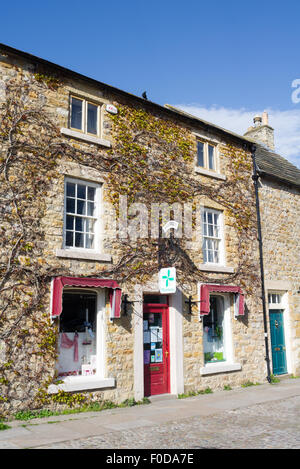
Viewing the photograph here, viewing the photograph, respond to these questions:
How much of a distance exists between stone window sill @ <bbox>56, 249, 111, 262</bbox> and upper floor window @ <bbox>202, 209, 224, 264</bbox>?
371 cm

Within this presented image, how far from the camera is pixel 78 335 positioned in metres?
9.80

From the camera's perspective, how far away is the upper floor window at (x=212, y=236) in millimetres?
12836

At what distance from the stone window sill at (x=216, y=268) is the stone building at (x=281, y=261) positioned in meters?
1.94

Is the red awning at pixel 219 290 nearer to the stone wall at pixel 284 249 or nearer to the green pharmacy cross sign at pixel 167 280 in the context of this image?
the green pharmacy cross sign at pixel 167 280

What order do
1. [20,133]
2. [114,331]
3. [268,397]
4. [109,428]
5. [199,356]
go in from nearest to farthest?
[109,428] → [20,133] → [114,331] → [268,397] → [199,356]

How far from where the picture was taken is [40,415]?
28.1ft

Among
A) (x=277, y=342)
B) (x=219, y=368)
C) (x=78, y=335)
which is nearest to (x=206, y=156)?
(x=219, y=368)

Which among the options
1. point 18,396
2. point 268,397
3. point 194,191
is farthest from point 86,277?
point 268,397

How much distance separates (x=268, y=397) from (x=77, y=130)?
27.6ft

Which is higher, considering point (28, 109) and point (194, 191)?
point (28, 109)

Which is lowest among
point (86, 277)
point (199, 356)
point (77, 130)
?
point (199, 356)

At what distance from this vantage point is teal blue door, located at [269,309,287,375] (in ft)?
46.9

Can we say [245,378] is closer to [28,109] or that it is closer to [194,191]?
[194,191]

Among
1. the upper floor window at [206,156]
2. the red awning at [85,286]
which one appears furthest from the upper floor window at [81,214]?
the upper floor window at [206,156]
